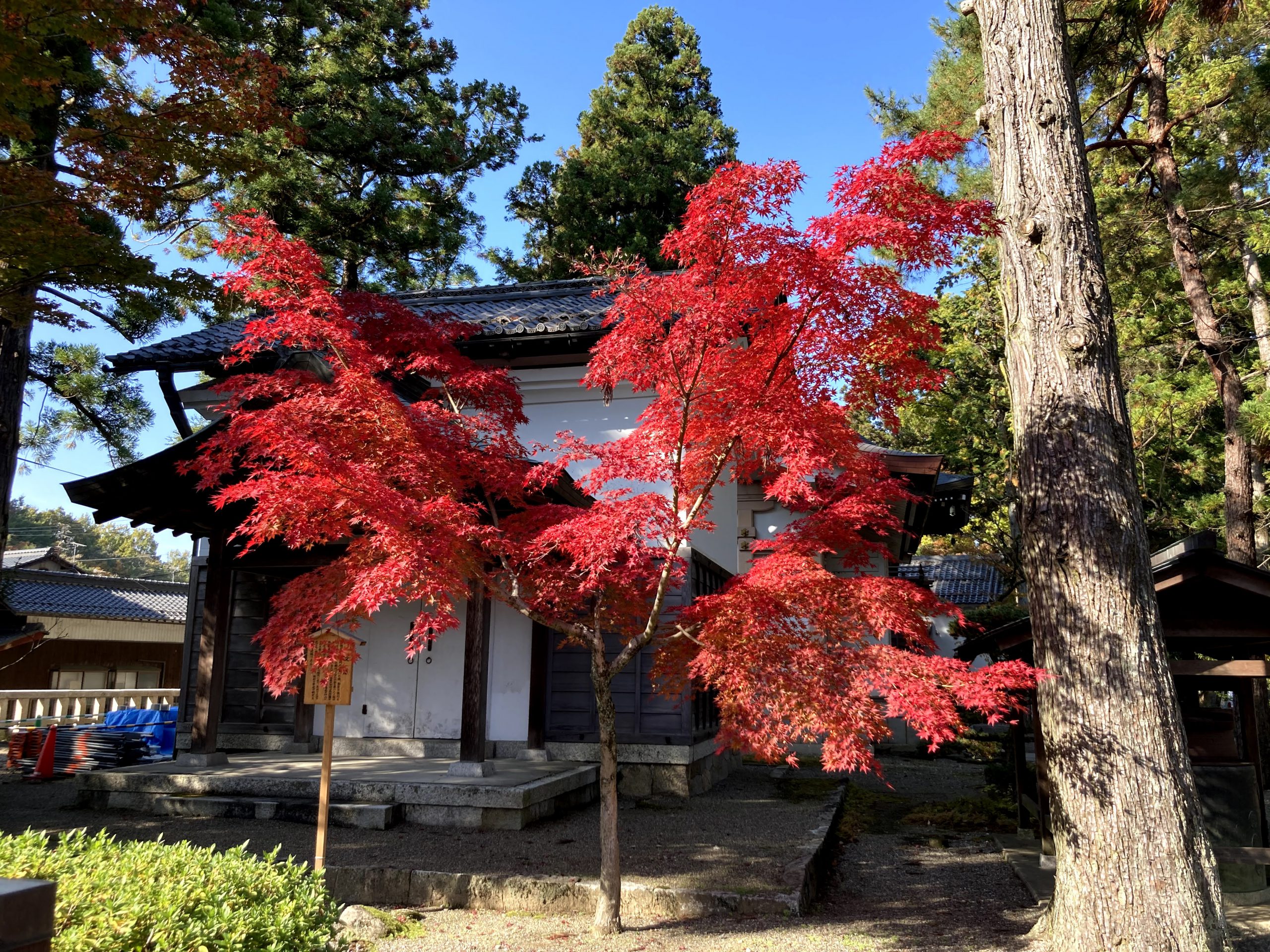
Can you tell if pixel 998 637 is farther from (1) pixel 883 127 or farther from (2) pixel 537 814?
(1) pixel 883 127

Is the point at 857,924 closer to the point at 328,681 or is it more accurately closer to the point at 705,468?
the point at 705,468

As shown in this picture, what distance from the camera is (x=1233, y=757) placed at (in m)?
7.62

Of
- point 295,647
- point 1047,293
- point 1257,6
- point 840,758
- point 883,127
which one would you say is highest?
point 883,127

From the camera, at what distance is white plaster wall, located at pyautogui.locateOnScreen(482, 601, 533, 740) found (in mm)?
11930

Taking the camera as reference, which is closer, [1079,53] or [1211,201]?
[1079,53]

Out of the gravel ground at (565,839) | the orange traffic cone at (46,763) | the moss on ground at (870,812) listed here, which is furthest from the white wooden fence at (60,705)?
the moss on ground at (870,812)

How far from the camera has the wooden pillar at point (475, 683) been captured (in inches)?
392

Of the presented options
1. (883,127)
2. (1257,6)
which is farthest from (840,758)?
(883,127)

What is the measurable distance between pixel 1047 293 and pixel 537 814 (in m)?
7.40

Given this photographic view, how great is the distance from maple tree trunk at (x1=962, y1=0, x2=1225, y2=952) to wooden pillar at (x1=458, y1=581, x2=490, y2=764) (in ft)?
20.1

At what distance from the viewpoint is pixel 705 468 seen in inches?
272

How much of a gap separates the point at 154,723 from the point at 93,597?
40.2ft

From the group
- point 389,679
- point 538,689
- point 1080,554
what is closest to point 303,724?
point 389,679

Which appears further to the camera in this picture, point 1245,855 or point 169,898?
point 1245,855
